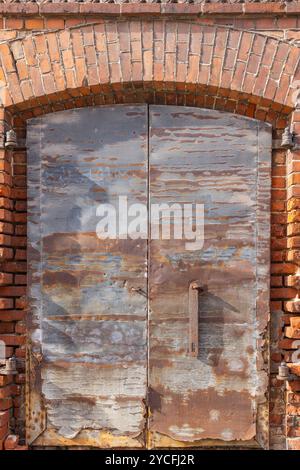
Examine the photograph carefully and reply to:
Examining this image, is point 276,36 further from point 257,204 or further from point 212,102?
point 257,204

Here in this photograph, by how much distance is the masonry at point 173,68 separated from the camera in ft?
7.93

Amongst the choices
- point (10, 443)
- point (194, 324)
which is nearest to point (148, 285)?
point (194, 324)

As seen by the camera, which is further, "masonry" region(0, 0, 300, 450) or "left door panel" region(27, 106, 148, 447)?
"left door panel" region(27, 106, 148, 447)

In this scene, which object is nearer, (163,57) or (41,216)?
(163,57)

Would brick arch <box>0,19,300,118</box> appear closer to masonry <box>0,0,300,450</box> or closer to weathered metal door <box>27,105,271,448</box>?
masonry <box>0,0,300,450</box>

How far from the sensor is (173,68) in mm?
2420

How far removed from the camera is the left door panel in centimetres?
253

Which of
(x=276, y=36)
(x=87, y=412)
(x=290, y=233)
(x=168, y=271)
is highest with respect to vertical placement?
(x=276, y=36)

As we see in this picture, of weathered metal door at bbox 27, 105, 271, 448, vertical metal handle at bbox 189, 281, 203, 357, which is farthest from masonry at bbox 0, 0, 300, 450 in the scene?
vertical metal handle at bbox 189, 281, 203, 357

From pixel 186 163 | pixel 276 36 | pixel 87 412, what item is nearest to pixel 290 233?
pixel 186 163

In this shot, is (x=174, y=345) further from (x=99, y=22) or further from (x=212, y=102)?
(x=99, y=22)

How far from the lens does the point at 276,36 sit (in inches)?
96.0

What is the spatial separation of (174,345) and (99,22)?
2.14 m

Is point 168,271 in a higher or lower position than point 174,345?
higher
